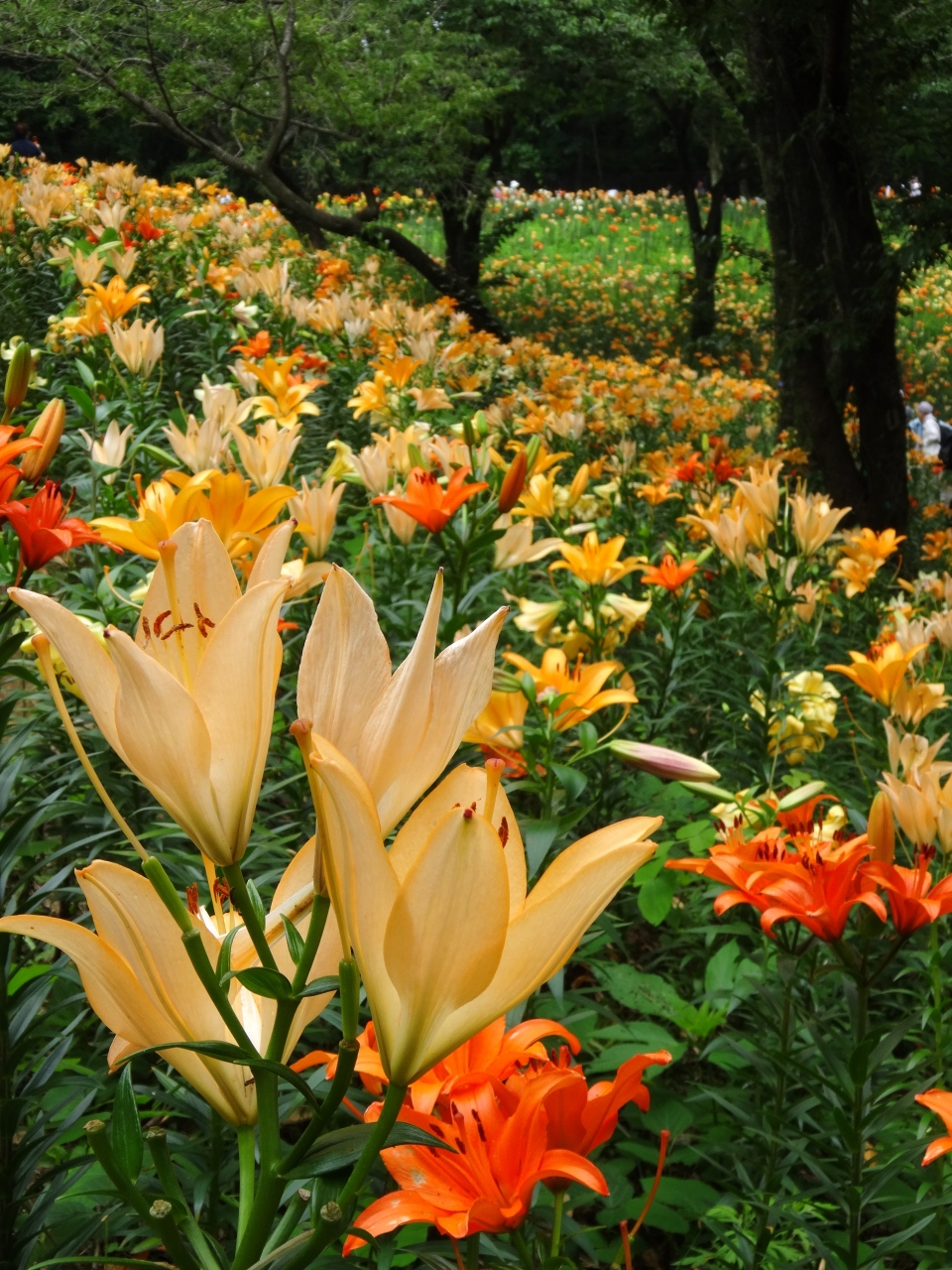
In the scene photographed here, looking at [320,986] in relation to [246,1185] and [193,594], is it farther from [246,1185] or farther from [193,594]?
[193,594]

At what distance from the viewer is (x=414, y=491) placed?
4.94 feet

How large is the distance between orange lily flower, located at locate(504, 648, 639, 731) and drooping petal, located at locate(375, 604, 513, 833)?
755 mm

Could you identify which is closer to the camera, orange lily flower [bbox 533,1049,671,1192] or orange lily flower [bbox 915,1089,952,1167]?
orange lily flower [bbox 533,1049,671,1192]

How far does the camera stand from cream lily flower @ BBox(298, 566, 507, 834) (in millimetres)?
433

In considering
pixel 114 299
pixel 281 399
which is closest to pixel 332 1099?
pixel 281 399

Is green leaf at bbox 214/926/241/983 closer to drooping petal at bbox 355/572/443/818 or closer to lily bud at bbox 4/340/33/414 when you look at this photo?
drooping petal at bbox 355/572/443/818

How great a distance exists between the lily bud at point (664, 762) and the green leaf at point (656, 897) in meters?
0.44

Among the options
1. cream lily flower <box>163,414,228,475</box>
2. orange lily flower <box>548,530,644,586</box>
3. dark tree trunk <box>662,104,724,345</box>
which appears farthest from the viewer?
dark tree trunk <box>662,104,724,345</box>

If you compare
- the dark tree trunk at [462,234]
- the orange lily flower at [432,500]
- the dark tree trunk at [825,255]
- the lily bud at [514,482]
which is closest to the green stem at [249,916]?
the orange lily flower at [432,500]

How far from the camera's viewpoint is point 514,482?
1600 millimetres

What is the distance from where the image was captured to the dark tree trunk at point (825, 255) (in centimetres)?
417

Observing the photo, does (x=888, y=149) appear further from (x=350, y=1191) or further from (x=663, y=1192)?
(x=350, y=1191)

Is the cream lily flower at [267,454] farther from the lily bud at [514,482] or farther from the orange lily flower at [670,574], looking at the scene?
the orange lily flower at [670,574]

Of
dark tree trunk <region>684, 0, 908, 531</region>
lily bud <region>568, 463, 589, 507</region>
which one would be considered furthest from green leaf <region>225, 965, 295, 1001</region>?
dark tree trunk <region>684, 0, 908, 531</region>
